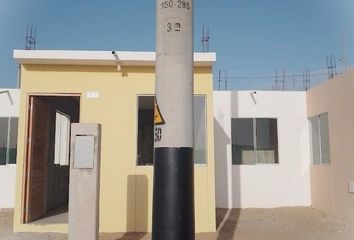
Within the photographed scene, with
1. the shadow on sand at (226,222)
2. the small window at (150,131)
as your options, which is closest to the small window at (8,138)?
the small window at (150,131)

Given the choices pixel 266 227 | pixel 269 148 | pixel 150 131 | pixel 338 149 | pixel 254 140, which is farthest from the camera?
pixel 269 148

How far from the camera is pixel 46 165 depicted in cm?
1071

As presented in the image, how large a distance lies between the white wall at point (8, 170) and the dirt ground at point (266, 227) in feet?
1.45

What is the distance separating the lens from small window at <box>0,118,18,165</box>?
12.8 m

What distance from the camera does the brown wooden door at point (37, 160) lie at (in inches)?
362

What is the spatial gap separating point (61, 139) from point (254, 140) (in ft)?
20.5

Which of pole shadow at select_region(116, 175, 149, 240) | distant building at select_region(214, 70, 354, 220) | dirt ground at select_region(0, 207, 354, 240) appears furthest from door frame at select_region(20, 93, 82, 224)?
distant building at select_region(214, 70, 354, 220)

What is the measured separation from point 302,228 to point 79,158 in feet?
18.7

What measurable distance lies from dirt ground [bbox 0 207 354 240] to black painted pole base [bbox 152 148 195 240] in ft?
13.9

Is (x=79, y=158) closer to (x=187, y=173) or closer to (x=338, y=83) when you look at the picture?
(x=187, y=173)

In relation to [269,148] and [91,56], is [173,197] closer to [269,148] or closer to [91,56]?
[91,56]

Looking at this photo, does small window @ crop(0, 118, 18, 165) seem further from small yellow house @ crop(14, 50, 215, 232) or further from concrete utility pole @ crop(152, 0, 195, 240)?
concrete utility pole @ crop(152, 0, 195, 240)

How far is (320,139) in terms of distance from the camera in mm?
12125

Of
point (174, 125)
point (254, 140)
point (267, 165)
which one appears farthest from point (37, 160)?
point (267, 165)
